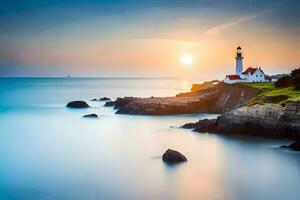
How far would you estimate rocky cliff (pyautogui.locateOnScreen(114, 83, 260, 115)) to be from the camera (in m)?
40.6

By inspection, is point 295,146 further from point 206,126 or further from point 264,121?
point 206,126

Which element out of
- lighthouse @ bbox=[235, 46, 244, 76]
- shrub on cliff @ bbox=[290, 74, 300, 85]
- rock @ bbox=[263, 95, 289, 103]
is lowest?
rock @ bbox=[263, 95, 289, 103]

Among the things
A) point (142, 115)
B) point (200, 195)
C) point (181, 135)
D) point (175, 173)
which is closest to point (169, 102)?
point (142, 115)

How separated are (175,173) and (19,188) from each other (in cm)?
628

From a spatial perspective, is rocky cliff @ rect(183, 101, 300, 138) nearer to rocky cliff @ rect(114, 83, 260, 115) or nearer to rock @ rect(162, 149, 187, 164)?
rock @ rect(162, 149, 187, 164)

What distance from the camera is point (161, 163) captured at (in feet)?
65.8

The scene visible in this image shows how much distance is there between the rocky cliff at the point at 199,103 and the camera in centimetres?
4062

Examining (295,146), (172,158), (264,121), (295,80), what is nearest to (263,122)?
(264,121)

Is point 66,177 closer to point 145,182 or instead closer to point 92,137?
point 145,182

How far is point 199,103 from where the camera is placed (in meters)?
43.6

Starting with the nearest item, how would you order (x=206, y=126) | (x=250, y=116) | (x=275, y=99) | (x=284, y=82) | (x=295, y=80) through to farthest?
(x=250, y=116) < (x=275, y=99) < (x=206, y=126) < (x=295, y=80) < (x=284, y=82)

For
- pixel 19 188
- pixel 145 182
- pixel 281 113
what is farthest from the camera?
pixel 281 113

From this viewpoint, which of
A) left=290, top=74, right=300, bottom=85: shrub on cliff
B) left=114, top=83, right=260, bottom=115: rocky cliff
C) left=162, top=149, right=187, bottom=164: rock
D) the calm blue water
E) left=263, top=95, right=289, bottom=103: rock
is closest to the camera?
the calm blue water

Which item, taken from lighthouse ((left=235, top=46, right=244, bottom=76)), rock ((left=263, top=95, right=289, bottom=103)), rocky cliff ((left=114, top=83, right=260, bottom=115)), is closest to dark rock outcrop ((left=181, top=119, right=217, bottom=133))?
rock ((left=263, top=95, right=289, bottom=103))
